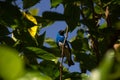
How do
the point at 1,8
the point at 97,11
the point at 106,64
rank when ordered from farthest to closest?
the point at 97,11 → the point at 1,8 → the point at 106,64

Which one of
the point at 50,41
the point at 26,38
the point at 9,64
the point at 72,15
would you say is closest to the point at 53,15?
the point at 72,15

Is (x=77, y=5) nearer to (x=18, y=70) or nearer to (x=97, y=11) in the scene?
(x=97, y=11)

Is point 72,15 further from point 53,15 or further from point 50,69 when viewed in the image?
point 50,69

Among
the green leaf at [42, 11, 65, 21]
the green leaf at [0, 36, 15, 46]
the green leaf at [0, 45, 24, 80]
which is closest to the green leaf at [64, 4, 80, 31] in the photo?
the green leaf at [42, 11, 65, 21]

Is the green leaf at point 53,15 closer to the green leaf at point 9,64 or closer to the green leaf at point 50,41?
the green leaf at point 50,41

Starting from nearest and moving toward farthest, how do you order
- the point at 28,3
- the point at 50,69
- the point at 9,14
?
the point at 9,14
the point at 50,69
the point at 28,3

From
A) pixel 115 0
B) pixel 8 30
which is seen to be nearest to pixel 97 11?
pixel 115 0

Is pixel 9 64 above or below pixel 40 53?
below

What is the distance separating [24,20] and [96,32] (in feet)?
A: 1.30

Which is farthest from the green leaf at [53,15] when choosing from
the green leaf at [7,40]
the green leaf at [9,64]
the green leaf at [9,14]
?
the green leaf at [9,64]

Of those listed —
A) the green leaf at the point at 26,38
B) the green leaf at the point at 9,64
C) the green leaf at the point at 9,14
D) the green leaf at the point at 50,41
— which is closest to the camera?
the green leaf at the point at 9,64

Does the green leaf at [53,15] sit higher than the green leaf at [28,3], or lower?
lower

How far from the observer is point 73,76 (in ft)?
5.57

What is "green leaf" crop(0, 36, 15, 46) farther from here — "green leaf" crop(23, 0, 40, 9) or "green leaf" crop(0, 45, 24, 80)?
"green leaf" crop(0, 45, 24, 80)
